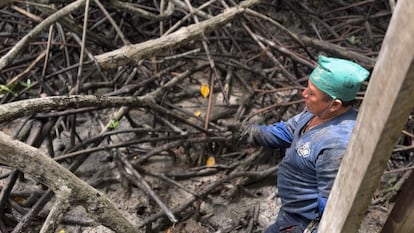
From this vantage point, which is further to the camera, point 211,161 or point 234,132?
point 211,161

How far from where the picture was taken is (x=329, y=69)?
A: 1.47 m

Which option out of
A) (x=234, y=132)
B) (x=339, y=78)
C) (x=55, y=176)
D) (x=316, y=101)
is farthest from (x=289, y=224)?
(x=55, y=176)

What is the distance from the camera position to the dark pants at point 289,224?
1695 millimetres

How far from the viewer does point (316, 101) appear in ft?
5.04

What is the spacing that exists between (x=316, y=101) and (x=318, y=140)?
141 mm

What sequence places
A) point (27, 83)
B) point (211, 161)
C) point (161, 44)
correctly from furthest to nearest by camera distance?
point (27, 83), point (211, 161), point (161, 44)

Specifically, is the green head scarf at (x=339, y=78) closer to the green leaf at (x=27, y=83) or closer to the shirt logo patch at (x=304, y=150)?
the shirt logo patch at (x=304, y=150)

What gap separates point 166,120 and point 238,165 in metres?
0.54

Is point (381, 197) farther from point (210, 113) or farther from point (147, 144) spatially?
point (147, 144)

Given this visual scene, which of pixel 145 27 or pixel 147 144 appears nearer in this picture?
pixel 147 144

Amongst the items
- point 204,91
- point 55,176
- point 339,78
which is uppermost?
point 339,78

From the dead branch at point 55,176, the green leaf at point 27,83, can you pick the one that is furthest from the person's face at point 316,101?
the green leaf at point 27,83

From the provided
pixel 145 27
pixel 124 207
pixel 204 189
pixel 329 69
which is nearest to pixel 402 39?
pixel 329 69

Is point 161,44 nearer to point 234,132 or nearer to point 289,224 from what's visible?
point 234,132
